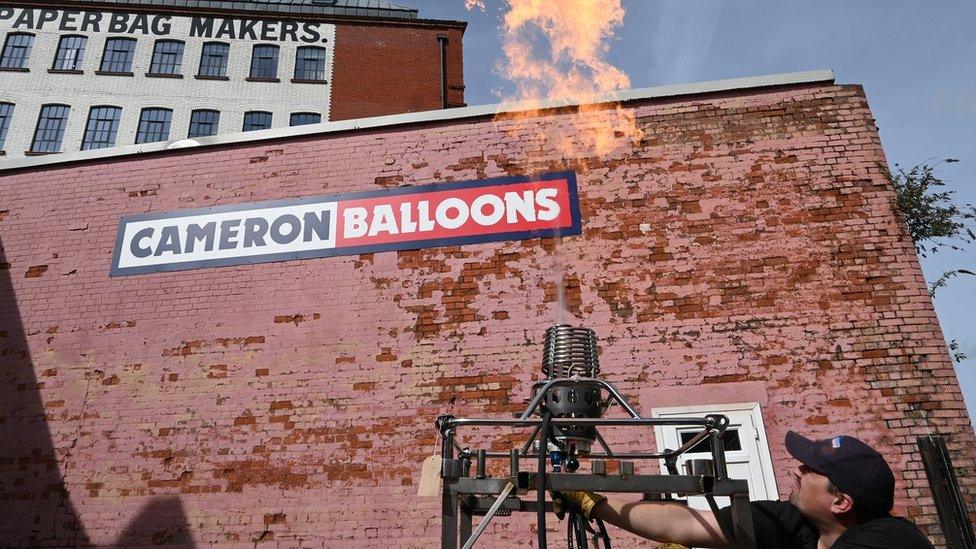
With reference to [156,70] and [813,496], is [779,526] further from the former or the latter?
[156,70]

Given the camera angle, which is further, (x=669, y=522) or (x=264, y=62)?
(x=264, y=62)

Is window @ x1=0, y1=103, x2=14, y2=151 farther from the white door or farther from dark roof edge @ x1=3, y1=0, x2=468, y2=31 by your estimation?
the white door

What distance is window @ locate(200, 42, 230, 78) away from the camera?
26.4m

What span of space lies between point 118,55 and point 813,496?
31.1m

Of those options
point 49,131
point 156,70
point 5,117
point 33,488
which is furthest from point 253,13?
point 33,488

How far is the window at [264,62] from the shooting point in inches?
1043

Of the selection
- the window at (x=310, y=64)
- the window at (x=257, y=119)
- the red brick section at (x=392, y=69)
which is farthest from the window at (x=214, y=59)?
Answer: the red brick section at (x=392, y=69)

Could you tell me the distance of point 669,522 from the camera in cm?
280

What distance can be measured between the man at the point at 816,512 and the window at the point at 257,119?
25.9m

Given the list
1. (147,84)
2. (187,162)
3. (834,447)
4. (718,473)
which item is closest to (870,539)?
(834,447)

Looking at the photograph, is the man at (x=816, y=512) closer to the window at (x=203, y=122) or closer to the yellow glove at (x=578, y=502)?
the yellow glove at (x=578, y=502)

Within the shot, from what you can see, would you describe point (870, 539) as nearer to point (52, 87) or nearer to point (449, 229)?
point (449, 229)

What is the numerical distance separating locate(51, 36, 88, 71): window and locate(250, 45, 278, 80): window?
7.08 meters

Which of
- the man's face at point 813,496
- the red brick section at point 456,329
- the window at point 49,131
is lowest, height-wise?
the man's face at point 813,496
